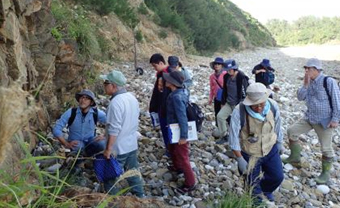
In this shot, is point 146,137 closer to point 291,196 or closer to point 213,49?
point 291,196

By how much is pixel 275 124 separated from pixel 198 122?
108cm

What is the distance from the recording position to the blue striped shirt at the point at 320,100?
17.9 feet

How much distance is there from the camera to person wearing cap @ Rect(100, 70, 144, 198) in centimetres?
416

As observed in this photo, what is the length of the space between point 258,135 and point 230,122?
370 millimetres

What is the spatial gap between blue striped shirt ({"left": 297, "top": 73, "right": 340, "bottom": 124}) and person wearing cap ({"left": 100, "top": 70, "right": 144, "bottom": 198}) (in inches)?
115

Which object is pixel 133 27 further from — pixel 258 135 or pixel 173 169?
pixel 258 135

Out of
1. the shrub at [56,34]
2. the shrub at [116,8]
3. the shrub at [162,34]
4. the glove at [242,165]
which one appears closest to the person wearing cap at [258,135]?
the glove at [242,165]

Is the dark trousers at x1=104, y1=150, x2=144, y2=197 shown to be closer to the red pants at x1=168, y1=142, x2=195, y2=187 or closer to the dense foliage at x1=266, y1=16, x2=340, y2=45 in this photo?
the red pants at x1=168, y1=142, x2=195, y2=187

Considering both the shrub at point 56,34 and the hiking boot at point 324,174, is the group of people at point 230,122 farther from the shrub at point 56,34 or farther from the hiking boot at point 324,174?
the shrub at point 56,34

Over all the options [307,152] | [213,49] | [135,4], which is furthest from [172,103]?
[213,49]

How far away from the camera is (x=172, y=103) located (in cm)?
480

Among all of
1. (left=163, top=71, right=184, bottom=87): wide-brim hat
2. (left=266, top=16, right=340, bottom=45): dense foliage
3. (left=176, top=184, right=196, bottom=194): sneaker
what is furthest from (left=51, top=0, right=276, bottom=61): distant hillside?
(left=266, top=16, right=340, bottom=45): dense foliage

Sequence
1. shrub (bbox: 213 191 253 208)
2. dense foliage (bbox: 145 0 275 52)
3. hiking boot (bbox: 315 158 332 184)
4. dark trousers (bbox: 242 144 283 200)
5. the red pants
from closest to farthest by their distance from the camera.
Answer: shrub (bbox: 213 191 253 208) < dark trousers (bbox: 242 144 283 200) < the red pants < hiking boot (bbox: 315 158 332 184) < dense foliage (bbox: 145 0 275 52)

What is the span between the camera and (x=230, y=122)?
14.5 ft
